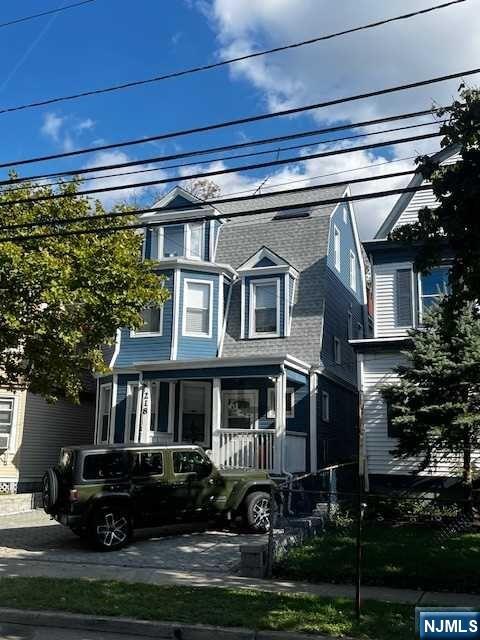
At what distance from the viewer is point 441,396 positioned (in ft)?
47.8

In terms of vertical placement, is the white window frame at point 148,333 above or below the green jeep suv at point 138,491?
above

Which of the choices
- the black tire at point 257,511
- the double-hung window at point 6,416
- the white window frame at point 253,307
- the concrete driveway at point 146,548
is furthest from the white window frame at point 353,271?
the concrete driveway at point 146,548

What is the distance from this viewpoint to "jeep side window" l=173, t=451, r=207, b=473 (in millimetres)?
12938

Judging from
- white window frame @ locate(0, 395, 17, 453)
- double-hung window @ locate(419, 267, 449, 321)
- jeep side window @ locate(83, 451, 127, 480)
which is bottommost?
jeep side window @ locate(83, 451, 127, 480)

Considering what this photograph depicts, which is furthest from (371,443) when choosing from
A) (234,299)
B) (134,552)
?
(134,552)

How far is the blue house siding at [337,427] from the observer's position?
19766mm

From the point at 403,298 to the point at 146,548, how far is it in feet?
34.0

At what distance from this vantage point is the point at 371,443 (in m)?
17.7

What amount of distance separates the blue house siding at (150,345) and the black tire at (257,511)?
739 centimetres

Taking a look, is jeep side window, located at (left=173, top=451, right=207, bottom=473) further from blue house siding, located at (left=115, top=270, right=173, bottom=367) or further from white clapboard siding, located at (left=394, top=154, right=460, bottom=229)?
white clapboard siding, located at (left=394, top=154, right=460, bottom=229)

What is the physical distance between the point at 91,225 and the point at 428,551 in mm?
9720

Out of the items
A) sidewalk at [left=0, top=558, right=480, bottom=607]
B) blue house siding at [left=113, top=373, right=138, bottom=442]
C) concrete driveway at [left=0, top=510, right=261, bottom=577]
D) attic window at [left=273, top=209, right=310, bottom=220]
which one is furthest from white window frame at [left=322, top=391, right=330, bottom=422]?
sidewalk at [left=0, top=558, right=480, bottom=607]

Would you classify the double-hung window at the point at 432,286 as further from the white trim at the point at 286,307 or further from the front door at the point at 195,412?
the front door at the point at 195,412

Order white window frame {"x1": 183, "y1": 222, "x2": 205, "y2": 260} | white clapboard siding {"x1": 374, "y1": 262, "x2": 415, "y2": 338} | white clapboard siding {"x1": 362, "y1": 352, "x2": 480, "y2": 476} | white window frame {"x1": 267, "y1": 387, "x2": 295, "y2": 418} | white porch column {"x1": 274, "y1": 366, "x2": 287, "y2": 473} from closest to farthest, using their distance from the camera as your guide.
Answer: white porch column {"x1": 274, "y1": 366, "x2": 287, "y2": 473} < white clapboard siding {"x1": 362, "y1": 352, "x2": 480, "y2": 476} < white clapboard siding {"x1": 374, "y1": 262, "x2": 415, "y2": 338} < white window frame {"x1": 267, "y1": 387, "x2": 295, "y2": 418} < white window frame {"x1": 183, "y1": 222, "x2": 205, "y2": 260}
